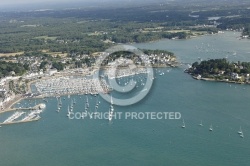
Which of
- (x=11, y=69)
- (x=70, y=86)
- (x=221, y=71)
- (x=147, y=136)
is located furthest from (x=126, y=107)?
(x=11, y=69)

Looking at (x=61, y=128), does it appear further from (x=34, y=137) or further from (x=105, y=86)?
(x=105, y=86)

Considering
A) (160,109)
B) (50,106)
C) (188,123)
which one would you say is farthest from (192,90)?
(50,106)

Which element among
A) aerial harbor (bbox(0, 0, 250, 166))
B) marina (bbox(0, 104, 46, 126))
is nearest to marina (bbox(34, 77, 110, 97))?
aerial harbor (bbox(0, 0, 250, 166))

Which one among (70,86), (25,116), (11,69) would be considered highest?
(11,69)

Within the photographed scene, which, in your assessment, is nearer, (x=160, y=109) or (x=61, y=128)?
(x=61, y=128)

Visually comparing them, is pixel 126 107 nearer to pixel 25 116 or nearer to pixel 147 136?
pixel 147 136

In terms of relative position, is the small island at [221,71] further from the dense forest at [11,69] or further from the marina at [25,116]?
the dense forest at [11,69]

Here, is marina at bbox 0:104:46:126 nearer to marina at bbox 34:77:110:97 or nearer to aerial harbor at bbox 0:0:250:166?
aerial harbor at bbox 0:0:250:166
